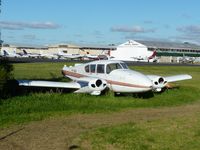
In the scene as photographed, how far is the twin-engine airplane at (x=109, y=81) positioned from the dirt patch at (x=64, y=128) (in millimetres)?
2500

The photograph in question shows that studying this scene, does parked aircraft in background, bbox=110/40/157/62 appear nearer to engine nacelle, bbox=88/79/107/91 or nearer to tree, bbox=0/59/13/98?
engine nacelle, bbox=88/79/107/91

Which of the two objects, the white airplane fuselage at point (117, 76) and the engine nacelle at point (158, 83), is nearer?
the white airplane fuselage at point (117, 76)

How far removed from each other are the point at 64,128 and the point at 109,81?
337 inches

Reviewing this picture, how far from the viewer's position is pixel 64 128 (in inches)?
502

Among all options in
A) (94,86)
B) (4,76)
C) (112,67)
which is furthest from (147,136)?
(112,67)

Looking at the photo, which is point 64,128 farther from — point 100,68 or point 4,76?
point 100,68

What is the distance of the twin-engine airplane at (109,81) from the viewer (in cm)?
1986

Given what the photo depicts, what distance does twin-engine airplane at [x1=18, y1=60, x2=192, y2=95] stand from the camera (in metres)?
19.9

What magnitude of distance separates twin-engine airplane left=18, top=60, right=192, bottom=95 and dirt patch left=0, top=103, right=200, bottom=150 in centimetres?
250

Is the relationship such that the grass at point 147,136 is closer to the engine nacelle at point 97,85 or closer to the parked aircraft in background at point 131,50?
the engine nacelle at point 97,85

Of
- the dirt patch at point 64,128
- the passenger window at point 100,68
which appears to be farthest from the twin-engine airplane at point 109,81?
the dirt patch at point 64,128

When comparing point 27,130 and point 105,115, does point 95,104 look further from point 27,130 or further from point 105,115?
point 27,130

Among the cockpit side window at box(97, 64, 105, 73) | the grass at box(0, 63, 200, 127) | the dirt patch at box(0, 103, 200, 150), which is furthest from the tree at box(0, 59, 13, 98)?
the cockpit side window at box(97, 64, 105, 73)

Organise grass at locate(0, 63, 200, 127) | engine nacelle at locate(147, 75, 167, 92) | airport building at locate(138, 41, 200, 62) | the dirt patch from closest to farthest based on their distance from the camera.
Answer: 1. the dirt patch
2. grass at locate(0, 63, 200, 127)
3. engine nacelle at locate(147, 75, 167, 92)
4. airport building at locate(138, 41, 200, 62)
